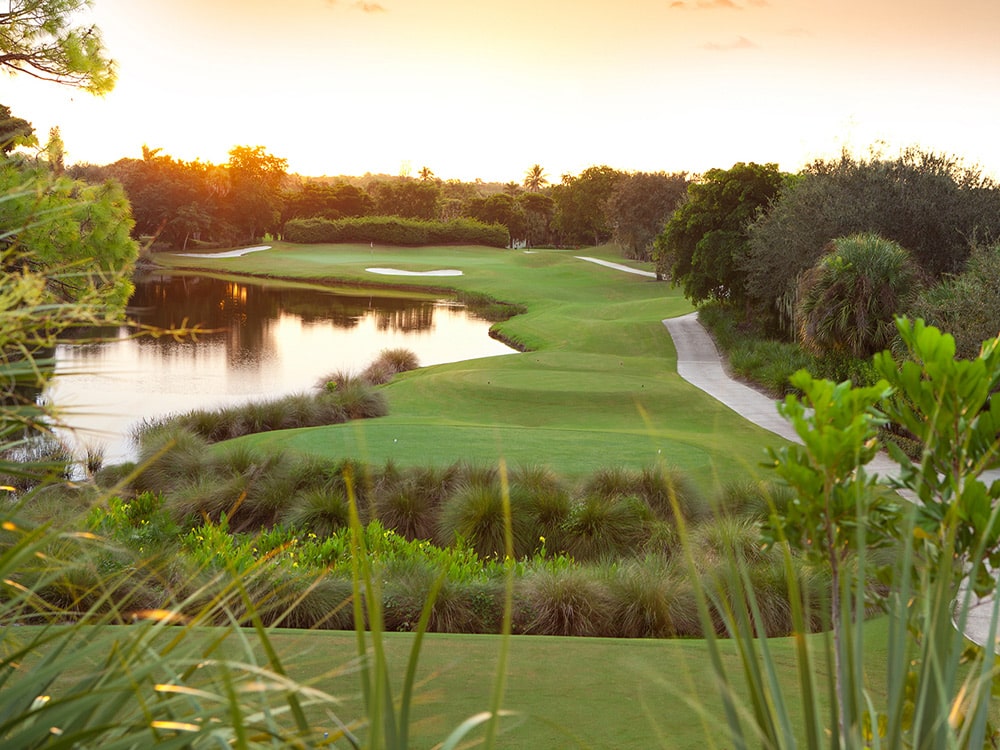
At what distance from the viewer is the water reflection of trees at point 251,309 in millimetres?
32562

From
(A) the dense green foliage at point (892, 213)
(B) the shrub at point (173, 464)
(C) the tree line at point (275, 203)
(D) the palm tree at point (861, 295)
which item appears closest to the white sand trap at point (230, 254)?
(C) the tree line at point (275, 203)

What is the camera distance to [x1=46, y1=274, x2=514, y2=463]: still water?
67.9 feet

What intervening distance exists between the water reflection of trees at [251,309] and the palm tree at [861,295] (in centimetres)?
1653

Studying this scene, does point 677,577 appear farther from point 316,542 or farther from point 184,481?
point 184,481

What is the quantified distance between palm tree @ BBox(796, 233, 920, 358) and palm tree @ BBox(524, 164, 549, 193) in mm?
119284

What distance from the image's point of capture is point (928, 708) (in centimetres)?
166

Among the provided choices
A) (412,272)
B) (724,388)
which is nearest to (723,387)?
(724,388)

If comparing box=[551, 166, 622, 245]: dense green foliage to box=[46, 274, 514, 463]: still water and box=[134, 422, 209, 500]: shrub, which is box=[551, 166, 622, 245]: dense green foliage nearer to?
box=[46, 274, 514, 463]: still water

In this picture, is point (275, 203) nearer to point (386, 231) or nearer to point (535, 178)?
point (386, 231)

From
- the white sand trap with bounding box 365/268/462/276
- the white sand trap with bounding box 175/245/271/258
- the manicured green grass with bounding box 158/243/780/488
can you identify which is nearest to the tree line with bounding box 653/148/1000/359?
the manicured green grass with bounding box 158/243/780/488

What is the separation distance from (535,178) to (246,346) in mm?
110035

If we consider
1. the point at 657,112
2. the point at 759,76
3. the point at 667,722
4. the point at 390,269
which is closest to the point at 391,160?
the point at 390,269

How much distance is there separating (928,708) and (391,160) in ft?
590

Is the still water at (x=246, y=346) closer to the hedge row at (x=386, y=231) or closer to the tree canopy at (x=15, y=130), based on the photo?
the tree canopy at (x=15, y=130)
